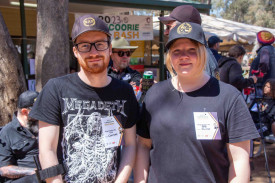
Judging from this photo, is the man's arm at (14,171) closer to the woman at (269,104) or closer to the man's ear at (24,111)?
the man's ear at (24,111)

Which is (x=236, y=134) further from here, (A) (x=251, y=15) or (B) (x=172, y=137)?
(A) (x=251, y=15)

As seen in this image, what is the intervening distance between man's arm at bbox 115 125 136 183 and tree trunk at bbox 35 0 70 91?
204 centimetres

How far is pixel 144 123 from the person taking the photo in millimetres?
2055

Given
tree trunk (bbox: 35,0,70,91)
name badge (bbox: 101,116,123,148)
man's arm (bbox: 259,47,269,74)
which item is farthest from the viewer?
man's arm (bbox: 259,47,269,74)

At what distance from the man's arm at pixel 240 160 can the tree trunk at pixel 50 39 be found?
8.77 ft

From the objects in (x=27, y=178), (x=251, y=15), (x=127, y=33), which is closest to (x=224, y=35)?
(x=127, y=33)

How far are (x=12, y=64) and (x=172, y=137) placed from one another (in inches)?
103

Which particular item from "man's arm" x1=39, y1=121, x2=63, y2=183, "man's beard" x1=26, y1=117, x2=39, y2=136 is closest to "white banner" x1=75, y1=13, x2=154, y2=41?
"man's beard" x1=26, y1=117, x2=39, y2=136

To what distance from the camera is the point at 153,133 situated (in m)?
1.91

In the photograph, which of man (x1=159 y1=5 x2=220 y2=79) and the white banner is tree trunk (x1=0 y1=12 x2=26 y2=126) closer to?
man (x1=159 y1=5 x2=220 y2=79)

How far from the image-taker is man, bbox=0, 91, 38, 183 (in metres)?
3.06

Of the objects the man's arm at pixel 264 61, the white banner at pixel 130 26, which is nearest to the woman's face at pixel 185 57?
the man's arm at pixel 264 61

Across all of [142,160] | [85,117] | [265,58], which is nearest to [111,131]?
[85,117]

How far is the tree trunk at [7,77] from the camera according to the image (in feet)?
11.8
